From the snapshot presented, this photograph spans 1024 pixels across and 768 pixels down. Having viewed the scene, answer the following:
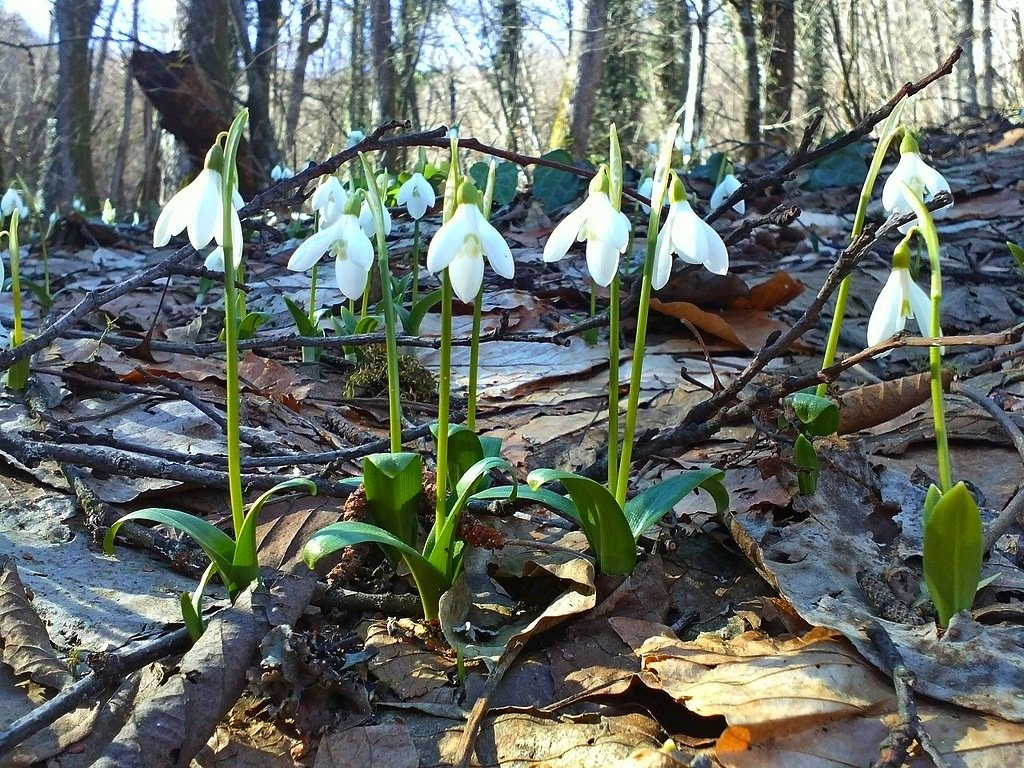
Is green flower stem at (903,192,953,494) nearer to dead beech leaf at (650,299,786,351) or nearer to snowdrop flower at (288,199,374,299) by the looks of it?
snowdrop flower at (288,199,374,299)

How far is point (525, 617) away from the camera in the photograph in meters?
1.53

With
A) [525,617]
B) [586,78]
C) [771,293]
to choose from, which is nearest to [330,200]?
[525,617]

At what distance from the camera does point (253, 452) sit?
2.22 metres

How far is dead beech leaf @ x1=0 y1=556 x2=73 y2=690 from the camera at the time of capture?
52.2 inches

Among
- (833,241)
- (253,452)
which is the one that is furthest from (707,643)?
(833,241)

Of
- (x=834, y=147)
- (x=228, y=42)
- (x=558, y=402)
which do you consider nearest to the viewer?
(x=834, y=147)

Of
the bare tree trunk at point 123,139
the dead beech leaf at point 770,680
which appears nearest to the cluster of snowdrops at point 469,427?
the dead beech leaf at point 770,680

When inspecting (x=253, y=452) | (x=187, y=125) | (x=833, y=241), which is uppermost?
(x=187, y=125)

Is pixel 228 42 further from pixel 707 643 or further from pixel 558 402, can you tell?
pixel 707 643

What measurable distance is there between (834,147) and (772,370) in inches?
44.8

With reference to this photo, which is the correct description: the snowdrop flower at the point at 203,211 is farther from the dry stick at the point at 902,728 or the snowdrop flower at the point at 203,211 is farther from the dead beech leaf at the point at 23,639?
the dry stick at the point at 902,728

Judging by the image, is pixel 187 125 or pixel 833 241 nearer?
pixel 833 241

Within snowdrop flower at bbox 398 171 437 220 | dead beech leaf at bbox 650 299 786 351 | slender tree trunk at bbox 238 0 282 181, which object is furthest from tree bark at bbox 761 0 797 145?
snowdrop flower at bbox 398 171 437 220

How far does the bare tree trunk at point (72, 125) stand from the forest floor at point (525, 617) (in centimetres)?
1267
